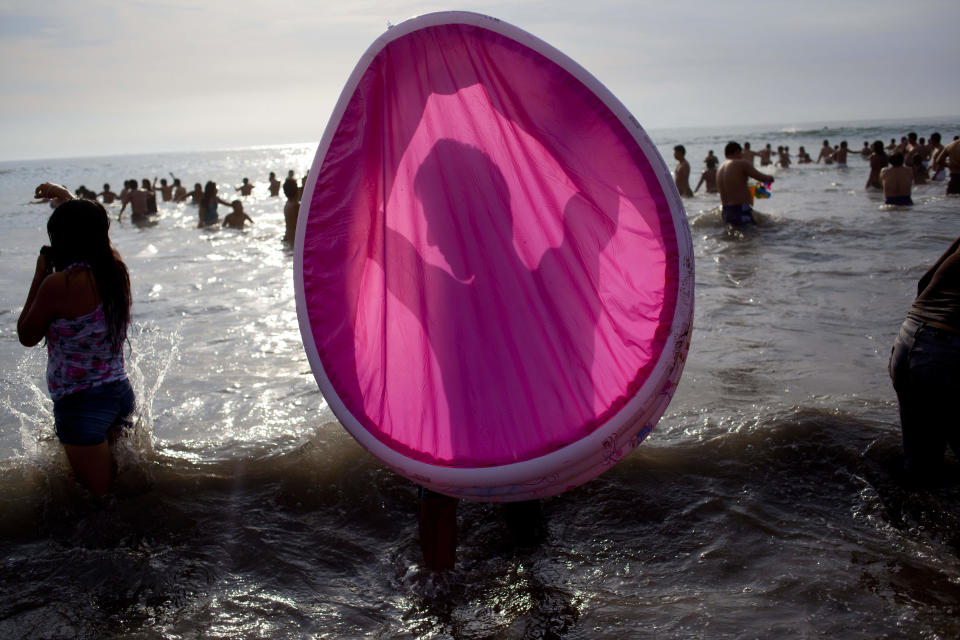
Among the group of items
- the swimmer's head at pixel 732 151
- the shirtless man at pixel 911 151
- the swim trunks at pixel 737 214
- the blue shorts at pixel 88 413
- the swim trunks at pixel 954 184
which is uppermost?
the shirtless man at pixel 911 151

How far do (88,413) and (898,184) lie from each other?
15730 mm

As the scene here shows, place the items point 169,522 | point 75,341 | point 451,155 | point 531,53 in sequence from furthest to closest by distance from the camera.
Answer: point 169,522 → point 75,341 → point 451,155 → point 531,53

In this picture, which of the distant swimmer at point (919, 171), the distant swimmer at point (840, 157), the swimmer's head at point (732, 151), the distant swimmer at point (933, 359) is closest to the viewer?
the distant swimmer at point (933, 359)

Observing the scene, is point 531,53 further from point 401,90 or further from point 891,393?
point 891,393

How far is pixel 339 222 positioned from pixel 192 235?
16.1m

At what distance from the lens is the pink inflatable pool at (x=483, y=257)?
2.67 meters

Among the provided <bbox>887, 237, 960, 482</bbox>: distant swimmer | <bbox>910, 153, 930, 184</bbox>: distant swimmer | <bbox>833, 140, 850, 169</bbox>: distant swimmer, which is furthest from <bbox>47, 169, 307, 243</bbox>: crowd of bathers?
<bbox>833, 140, 850, 169</bbox>: distant swimmer

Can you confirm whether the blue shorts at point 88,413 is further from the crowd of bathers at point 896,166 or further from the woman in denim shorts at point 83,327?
the crowd of bathers at point 896,166

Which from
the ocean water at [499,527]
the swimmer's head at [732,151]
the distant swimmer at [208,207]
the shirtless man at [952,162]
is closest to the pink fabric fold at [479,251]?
the ocean water at [499,527]

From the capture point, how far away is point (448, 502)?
293 centimetres

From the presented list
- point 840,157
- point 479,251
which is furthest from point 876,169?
point 479,251

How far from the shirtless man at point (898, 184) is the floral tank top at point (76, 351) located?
15.5 m

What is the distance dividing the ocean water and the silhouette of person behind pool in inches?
34.5

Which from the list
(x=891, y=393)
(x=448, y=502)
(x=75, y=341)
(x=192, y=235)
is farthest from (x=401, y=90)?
(x=192, y=235)
